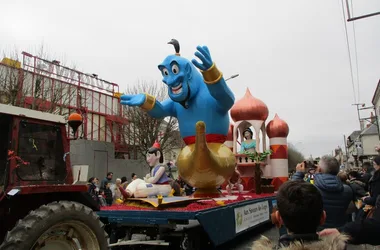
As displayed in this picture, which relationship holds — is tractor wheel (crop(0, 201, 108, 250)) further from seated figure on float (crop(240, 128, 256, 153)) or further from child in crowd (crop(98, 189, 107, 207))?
seated figure on float (crop(240, 128, 256, 153))

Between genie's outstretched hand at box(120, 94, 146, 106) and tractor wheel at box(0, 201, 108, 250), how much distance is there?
3105 mm

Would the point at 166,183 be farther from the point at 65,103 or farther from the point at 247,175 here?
the point at 65,103

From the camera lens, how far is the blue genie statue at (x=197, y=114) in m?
5.71

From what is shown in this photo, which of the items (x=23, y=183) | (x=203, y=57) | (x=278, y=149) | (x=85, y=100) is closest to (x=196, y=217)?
(x=23, y=183)

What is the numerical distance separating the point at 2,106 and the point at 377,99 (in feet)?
110

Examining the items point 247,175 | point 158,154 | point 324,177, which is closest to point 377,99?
point 247,175

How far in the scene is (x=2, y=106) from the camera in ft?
11.7

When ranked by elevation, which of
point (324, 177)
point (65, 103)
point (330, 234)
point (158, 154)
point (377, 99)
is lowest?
point (330, 234)

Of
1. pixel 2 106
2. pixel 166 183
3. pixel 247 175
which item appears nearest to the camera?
pixel 2 106

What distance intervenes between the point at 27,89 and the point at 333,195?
1211 cm

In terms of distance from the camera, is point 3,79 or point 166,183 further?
point 3,79

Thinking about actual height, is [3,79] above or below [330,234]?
above

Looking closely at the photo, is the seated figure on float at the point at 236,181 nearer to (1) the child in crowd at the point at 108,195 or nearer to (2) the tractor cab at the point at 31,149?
(1) the child in crowd at the point at 108,195

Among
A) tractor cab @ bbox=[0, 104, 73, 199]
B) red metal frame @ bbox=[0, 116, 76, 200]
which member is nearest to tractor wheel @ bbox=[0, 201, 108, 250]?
red metal frame @ bbox=[0, 116, 76, 200]
